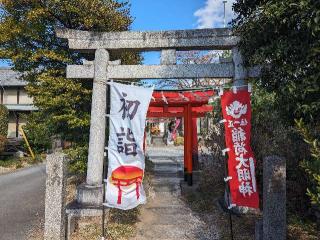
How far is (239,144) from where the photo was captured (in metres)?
7.79

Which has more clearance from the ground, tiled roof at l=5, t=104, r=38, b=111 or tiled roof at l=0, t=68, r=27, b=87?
tiled roof at l=0, t=68, r=27, b=87

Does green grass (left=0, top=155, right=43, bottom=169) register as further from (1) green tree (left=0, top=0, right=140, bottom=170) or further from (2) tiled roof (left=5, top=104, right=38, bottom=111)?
(1) green tree (left=0, top=0, right=140, bottom=170)

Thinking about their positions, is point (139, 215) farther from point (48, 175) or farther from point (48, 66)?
point (48, 66)

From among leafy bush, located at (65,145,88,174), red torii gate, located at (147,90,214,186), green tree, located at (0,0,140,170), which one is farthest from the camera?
red torii gate, located at (147,90,214,186)

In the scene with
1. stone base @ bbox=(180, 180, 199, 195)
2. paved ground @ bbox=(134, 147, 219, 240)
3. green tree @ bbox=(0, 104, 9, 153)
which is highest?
green tree @ bbox=(0, 104, 9, 153)

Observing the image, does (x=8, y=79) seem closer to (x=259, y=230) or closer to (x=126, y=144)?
(x=126, y=144)

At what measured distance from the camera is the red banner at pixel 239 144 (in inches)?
300

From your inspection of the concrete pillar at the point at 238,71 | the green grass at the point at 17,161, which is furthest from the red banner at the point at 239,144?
the green grass at the point at 17,161

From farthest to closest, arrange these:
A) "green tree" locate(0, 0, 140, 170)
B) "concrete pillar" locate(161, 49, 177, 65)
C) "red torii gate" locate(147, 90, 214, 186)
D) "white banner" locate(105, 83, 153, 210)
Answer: "red torii gate" locate(147, 90, 214, 186), "green tree" locate(0, 0, 140, 170), "concrete pillar" locate(161, 49, 177, 65), "white banner" locate(105, 83, 153, 210)

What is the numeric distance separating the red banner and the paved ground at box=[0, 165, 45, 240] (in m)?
4.59

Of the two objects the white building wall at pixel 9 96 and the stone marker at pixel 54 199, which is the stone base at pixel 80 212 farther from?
the white building wall at pixel 9 96

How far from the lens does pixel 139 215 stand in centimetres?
953

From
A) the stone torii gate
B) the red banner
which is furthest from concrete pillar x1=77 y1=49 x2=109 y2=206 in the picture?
the red banner

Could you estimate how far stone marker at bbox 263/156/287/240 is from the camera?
20.5 ft
